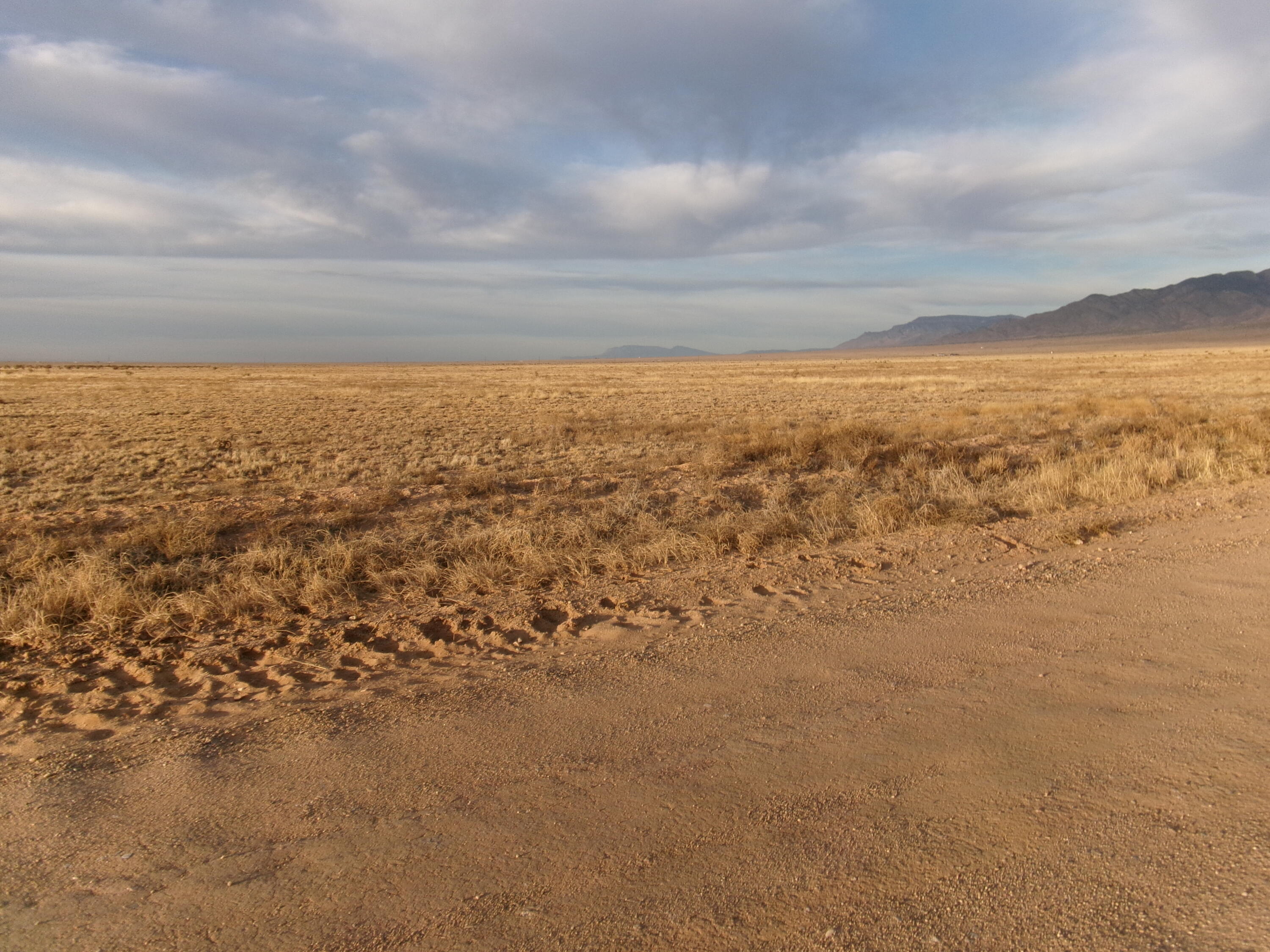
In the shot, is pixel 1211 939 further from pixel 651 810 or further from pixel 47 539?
pixel 47 539

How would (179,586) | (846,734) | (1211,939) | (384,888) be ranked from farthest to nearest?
(179,586), (846,734), (384,888), (1211,939)

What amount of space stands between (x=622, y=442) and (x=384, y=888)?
17.2 metres

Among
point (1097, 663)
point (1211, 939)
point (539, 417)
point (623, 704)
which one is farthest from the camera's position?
point (539, 417)

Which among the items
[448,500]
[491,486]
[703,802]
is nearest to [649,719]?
[703,802]

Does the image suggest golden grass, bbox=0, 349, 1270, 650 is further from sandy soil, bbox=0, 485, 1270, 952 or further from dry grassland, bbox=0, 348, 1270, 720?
Result: sandy soil, bbox=0, 485, 1270, 952

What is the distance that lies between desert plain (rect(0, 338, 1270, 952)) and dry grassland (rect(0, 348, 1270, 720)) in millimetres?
73

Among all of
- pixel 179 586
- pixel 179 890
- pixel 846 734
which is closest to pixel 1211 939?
pixel 846 734

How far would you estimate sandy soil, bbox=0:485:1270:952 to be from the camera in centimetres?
305

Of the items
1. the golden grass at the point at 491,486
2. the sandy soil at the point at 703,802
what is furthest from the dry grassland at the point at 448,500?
the sandy soil at the point at 703,802

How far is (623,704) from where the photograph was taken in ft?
15.9

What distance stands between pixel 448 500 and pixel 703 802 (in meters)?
8.82

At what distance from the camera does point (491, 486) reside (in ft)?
42.3

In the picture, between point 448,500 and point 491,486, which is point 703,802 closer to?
point 448,500

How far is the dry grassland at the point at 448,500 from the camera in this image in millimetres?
6492
